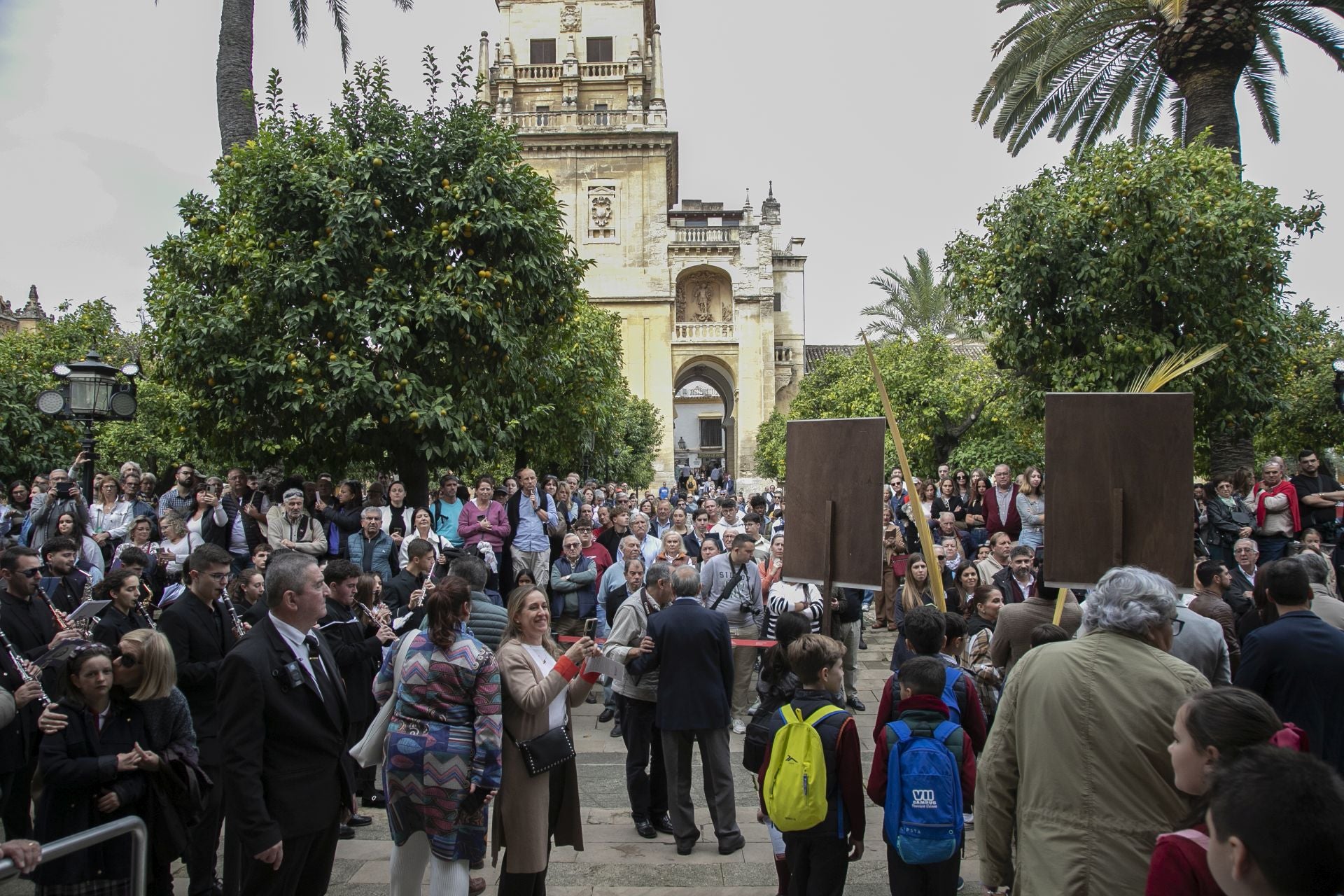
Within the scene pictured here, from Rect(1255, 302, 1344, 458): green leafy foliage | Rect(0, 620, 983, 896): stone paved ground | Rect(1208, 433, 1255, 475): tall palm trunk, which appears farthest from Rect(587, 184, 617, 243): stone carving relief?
Rect(0, 620, 983, 896): stone paved ground

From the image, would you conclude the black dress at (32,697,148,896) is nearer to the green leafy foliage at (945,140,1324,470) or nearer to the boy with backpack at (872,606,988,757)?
the boy with backpack at (872,606,988,757)

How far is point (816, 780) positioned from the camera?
418 cm

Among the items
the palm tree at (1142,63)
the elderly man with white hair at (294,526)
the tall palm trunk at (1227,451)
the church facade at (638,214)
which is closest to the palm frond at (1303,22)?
the palm tree at (1142,63)

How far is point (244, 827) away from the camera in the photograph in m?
3.79

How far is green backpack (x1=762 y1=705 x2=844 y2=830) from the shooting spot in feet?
13.7

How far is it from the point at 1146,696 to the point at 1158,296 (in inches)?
443

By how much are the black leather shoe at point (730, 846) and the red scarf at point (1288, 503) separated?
25.7 feet

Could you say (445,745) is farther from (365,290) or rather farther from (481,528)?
(365,290)

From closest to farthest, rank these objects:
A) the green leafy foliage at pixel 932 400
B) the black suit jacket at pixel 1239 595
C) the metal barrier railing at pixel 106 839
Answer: the metal barrier railing at pixel 106 839 → the black suit jacket at pixel 1239 595 → the green leafy foliage at pixel 932 400

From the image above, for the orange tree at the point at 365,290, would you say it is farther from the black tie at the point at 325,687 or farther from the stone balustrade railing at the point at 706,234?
the stone balustrade railing at the point at 706,234

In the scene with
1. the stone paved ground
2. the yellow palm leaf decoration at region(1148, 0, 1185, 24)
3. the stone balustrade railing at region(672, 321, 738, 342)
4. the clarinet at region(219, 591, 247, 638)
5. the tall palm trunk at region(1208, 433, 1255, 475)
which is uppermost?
the stone balustrade railing at region(672, 321, 738, 342)

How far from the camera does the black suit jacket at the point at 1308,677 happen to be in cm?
415

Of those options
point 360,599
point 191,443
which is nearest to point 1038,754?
point 360,599

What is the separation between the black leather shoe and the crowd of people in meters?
0.02
